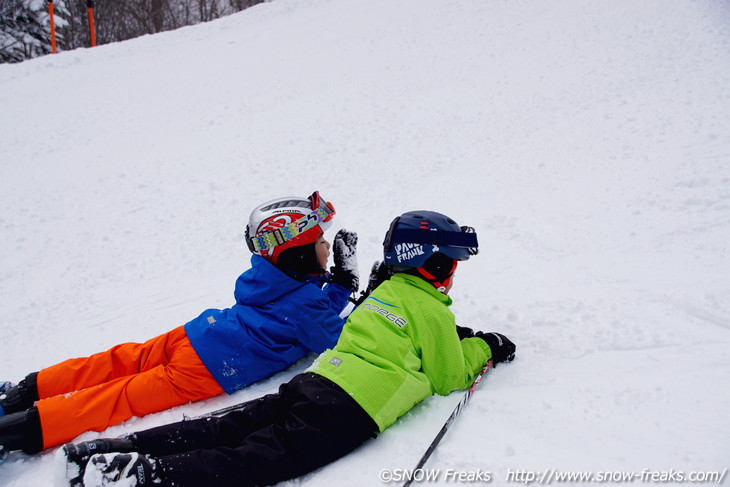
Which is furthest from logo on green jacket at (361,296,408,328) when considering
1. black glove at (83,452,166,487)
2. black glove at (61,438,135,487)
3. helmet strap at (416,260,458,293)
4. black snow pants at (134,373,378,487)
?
black glove at (61,438,135,487)

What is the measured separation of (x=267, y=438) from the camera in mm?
2578

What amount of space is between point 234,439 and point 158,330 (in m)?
2.42

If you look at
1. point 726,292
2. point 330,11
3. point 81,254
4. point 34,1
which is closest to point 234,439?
point 726,292

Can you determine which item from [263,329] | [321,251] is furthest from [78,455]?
[321,251]

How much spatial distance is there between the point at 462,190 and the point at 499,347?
151 inches

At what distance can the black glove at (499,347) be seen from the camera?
3285 millimetres

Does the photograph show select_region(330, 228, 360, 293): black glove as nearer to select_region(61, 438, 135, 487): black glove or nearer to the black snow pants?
the black snow pants

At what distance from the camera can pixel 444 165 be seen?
25.5 feet

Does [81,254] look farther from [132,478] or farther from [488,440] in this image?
[488,440]

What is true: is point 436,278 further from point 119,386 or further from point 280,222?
point 119,386

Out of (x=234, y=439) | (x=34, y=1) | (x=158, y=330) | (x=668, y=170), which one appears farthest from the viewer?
(x=34, y=1)

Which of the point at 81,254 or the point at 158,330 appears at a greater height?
the point at 81,254

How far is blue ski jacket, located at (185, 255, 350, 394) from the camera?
11.2 feet

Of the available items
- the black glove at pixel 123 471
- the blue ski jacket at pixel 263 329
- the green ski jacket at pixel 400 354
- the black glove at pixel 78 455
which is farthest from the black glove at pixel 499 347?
the black glove at pixel 78 455
